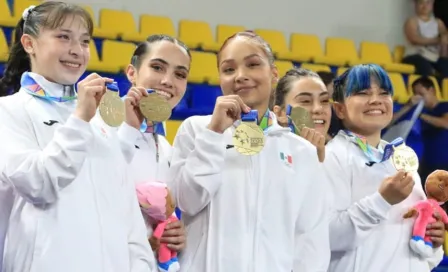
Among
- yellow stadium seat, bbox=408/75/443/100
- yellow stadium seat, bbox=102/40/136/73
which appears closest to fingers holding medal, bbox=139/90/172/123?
yellow stadium seat, bbox=102/40/136/73

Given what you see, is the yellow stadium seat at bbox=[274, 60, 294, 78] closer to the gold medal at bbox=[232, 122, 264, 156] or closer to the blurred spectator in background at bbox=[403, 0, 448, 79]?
the blurred spectator in background at bbox=[403, 0, 448, 79]

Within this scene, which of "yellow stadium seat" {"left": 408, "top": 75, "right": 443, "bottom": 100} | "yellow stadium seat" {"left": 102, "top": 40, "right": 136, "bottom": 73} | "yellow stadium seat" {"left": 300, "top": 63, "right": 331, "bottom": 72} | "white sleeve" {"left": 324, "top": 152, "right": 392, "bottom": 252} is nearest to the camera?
"white sleeve" {"left": 324, "top": 152, "right": 392, "bottom": 252}

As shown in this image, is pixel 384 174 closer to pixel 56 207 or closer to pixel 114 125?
pixel 114 125

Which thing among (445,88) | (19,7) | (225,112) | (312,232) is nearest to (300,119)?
(312,232)

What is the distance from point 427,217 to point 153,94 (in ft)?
4.14

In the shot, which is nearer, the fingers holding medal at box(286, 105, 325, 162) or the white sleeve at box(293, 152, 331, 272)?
the white sleeve at box(293, 152, 331, 272)

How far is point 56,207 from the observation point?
2.15 meters

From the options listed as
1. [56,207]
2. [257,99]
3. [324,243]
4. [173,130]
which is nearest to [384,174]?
[324,243]

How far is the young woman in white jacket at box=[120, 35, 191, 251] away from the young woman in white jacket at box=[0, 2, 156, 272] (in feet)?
0.42

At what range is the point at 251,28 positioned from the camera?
8.36 meters

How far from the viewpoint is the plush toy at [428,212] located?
2986 millimetres

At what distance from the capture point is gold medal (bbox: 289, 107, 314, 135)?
300 cm

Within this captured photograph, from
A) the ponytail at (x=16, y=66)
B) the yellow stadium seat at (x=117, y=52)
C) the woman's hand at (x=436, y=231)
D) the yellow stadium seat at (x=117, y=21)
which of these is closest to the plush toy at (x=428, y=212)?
the woman's hand at (x=436, y=231)

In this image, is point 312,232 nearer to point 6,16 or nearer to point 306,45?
point 6,16
